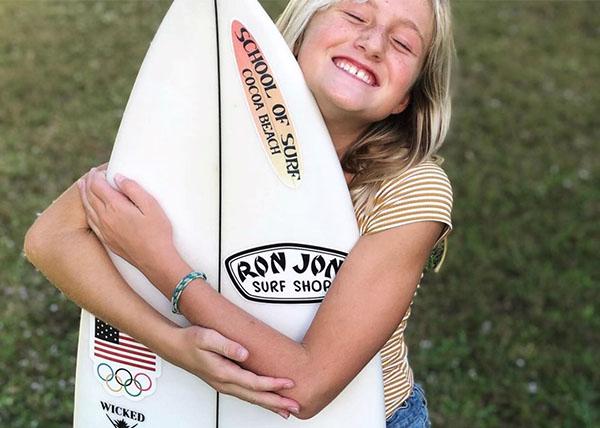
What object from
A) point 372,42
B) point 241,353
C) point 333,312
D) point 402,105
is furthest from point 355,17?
point 241,353

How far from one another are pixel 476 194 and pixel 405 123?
3.07 m

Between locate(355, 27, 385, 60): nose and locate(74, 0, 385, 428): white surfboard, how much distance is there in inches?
6.6

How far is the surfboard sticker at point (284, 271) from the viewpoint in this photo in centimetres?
196

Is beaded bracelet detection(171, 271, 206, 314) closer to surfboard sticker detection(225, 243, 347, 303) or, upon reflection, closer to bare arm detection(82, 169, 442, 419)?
bare arm detection(82, 169, 442, 419)

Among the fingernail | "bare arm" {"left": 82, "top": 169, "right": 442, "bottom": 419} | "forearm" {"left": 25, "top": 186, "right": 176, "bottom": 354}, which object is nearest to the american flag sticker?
"forearm" {"left": 25, "top": 186, "right": 176, "bottom": 354}

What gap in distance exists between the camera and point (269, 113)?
2.02m

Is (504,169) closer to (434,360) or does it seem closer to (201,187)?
(434,360)

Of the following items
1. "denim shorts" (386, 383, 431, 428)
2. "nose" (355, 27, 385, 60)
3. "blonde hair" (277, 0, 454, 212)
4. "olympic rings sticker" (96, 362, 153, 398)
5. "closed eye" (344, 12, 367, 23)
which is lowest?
"denim shorts" (386, 383, 431, 428)

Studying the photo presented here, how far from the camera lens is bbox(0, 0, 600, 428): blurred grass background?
364 centimetres

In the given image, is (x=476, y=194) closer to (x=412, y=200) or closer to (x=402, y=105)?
(x=402, y=105)

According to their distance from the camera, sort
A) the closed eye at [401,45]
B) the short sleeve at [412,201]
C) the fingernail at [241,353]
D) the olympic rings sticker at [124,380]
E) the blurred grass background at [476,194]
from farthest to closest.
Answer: the blurred grass background at [476,194]
the olympic rings sticker at [124,380]
the closed eye at [401,45]
the short sleeve at [412,201]
the fingernail at [241,353]

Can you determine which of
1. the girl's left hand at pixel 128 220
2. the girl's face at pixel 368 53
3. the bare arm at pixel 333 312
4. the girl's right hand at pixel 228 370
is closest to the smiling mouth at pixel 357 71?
the girl's face at pixel 368 53

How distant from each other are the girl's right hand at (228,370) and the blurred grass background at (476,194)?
1.71 metres

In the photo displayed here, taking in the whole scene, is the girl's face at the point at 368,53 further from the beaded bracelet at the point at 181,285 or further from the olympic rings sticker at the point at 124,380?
the olympic rings sticker at the point at 124,380
